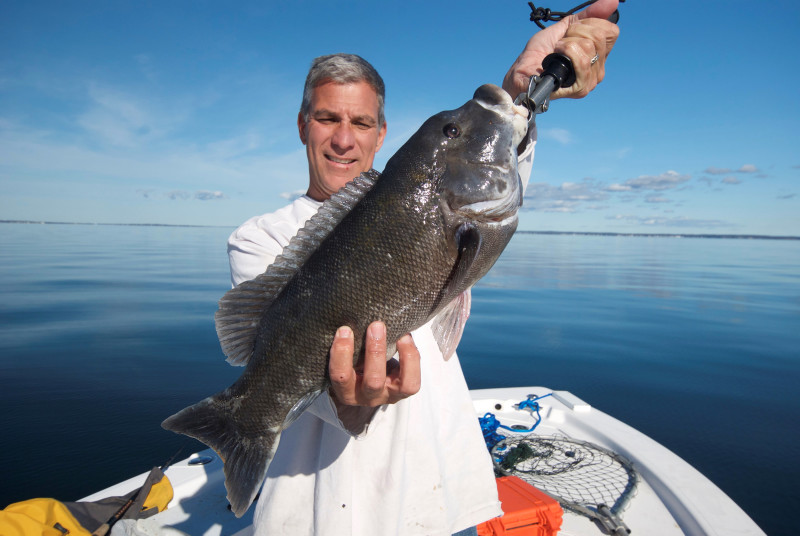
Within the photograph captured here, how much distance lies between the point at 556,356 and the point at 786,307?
45.2ft

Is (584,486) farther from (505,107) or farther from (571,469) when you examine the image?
(505,107)

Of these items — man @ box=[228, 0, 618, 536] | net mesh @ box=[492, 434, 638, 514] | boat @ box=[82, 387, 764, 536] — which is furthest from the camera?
net mesh @ box=[492, 434, 638, 514]

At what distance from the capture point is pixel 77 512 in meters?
3.49

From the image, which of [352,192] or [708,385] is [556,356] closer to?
[708,385]

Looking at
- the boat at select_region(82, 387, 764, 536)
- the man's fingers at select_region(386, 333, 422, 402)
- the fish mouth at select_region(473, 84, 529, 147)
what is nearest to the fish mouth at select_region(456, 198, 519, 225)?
the fish mouth at select_region(473, 84, 529, 147)

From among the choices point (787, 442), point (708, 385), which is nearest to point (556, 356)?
point (708, 385)

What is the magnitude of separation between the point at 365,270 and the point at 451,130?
2.69 feet

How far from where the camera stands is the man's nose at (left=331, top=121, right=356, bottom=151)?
9.79ft

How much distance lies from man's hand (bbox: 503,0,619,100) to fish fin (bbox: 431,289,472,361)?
4.18 ft

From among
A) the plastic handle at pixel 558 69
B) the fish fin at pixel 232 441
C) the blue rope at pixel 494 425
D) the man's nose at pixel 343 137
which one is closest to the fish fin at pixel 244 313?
the fish fin at pixel 232 441

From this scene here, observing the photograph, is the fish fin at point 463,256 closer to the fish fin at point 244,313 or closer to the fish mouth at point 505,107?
the fish mouth at point 505,107

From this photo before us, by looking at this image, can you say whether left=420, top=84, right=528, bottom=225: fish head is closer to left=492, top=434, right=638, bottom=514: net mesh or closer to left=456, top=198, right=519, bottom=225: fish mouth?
left=456, top=198, right=519, bottom=225: fish mouth

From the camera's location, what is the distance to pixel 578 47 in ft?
8.13

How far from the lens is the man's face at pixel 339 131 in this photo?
9.78 ft
